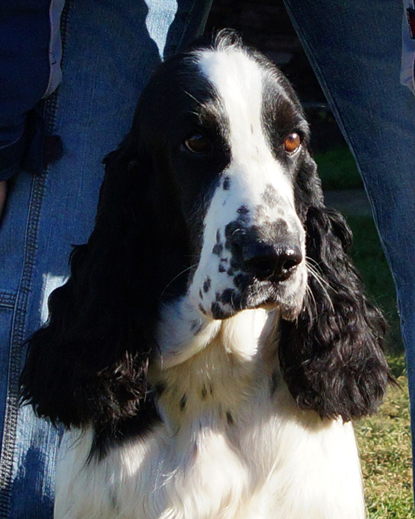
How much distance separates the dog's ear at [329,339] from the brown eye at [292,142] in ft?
0.39

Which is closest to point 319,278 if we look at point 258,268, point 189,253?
point 189,253

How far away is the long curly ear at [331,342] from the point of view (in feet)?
8.50

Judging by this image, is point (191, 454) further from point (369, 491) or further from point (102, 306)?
point (369, 491)

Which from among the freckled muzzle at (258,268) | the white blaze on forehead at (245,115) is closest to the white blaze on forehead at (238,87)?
the white blaze on forehead at (245,115)

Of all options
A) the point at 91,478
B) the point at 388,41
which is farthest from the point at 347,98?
the point at 91,478

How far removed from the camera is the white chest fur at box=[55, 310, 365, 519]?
2.57 metres

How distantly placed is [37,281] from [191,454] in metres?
0.85

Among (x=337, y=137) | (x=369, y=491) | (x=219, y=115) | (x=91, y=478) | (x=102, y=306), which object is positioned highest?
(x=219, y=115)

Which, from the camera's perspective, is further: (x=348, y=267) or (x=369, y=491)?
(x=369, y=491)

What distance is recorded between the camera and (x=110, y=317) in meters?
2.59

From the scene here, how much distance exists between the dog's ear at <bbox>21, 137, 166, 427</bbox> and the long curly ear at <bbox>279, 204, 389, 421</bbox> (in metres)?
0.45

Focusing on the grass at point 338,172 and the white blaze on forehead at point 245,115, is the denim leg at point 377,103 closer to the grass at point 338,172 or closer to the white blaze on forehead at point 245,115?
the white blaze on forehead at point 245,115

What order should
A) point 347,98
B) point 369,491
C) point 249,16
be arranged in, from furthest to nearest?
point 249,16 → point 369,491 → point 347,98

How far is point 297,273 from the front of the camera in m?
2.20
